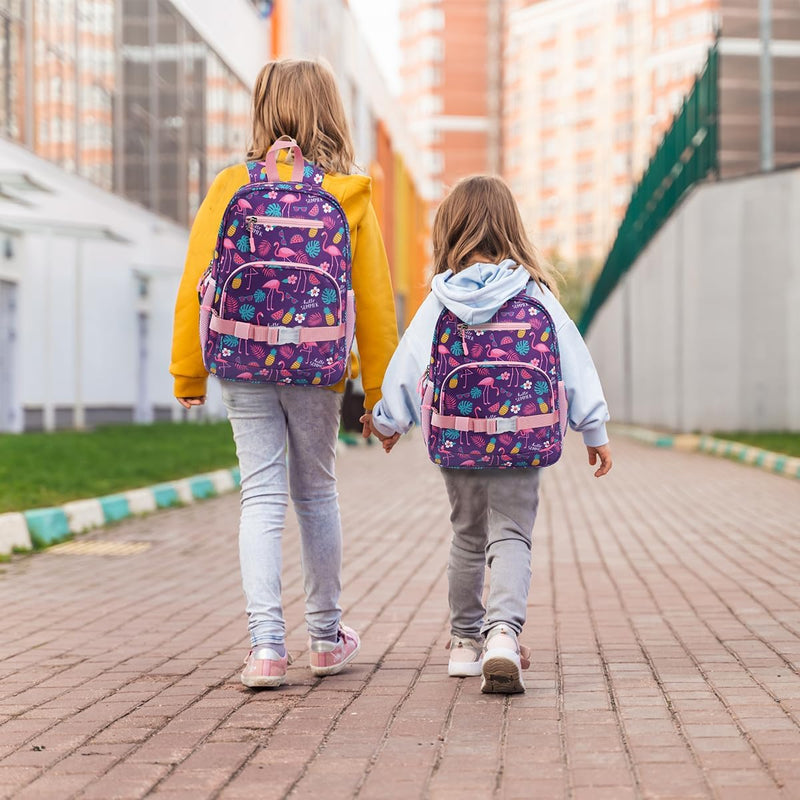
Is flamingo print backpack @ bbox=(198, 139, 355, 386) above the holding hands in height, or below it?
above

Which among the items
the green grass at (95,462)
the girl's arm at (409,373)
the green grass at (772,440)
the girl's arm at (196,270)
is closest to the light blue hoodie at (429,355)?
the girl's arm at (409,373)

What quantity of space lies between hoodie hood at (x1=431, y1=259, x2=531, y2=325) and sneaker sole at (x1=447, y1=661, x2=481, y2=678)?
1.08 meters

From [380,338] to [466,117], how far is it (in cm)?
12264

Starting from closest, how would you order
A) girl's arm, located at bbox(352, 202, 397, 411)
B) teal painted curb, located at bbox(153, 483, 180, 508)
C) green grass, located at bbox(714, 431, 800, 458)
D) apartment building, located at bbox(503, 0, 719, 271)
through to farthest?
girl's arm, located at bbox(352, 202, 397, 411)
teal painted curb, located at bbox(153, 483, 180, 508)
green grass, located at bbox(714, 431, 800, 458)
apartment building, located at bbox(503, 0, 719, 271)

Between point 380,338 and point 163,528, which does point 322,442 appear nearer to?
point 380,338

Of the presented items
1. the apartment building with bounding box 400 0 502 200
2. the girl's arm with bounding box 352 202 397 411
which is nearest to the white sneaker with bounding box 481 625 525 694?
the girl's arm with bounding box 352 202 397 411

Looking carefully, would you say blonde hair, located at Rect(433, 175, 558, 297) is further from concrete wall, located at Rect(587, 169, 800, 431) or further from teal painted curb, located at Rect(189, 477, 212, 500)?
concrete wall, located at Rect(587, 169, 800, 431)

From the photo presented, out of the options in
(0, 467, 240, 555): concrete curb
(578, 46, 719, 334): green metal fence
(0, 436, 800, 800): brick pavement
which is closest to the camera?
(0, 436, 800, 800): brick pavement

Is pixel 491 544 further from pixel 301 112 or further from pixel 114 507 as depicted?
pixel 114 507

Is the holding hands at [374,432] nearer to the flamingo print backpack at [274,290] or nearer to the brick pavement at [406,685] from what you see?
the flamingo print backpack at [274,290]

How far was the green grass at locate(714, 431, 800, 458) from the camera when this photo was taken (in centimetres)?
1717

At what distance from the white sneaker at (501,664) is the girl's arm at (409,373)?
2.26 feet

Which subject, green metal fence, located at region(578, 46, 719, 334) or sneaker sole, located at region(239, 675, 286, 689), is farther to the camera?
green metal fence, located at region(578, 46, 719, 334)

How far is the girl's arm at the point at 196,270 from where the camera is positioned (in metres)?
4.25
